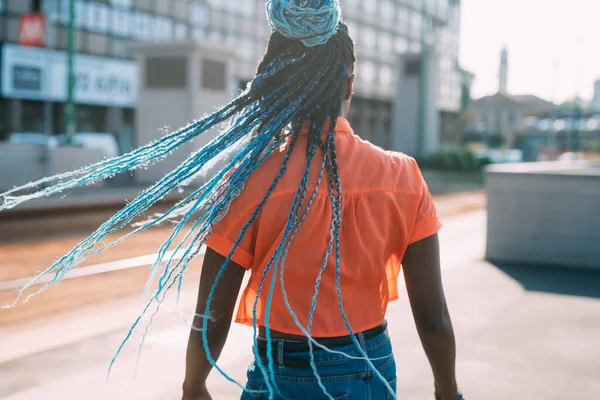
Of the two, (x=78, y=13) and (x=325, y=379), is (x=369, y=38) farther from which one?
(x=325, y=379)

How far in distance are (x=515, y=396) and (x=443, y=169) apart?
2608cm

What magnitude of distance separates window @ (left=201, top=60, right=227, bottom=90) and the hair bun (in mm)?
18670

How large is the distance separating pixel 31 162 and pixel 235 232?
1688 centimetres

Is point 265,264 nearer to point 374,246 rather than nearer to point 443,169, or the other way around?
point 374,246

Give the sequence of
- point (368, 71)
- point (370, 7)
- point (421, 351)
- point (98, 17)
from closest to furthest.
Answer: point (421, 351), point (98, 17), point (368, 71), point (370, 7)

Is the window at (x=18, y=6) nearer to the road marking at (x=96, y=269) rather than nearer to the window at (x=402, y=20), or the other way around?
the road marking at (x=96, y=269)

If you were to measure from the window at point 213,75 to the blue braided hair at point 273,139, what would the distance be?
18590mm

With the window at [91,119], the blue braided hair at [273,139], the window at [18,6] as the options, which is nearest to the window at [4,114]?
the window at [91,119]

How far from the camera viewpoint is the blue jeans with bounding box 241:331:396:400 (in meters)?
1.63

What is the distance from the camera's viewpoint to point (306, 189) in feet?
5.09

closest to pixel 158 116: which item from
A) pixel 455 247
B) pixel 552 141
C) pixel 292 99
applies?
pixel 455 247

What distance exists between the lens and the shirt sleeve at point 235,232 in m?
1.57

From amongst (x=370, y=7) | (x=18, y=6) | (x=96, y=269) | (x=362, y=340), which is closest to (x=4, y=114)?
(x=18, y=6)

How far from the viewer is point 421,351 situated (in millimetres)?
4770
